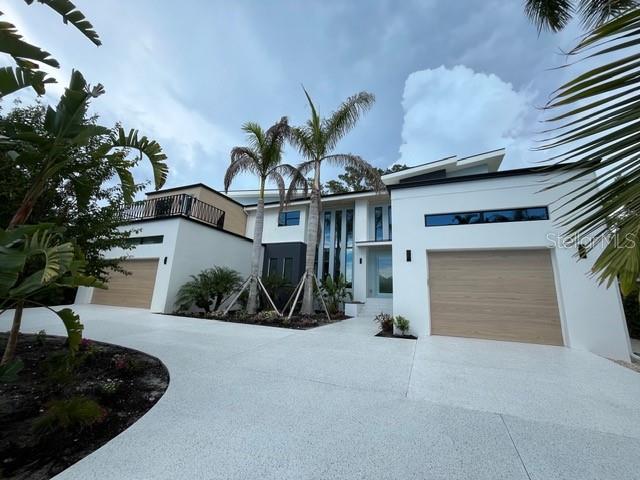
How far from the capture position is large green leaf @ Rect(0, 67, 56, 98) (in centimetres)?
262

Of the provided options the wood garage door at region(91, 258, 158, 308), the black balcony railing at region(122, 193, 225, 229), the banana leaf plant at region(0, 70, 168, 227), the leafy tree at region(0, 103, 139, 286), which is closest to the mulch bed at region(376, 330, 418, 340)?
the leafy tree at region(0, 103, 139, 286)

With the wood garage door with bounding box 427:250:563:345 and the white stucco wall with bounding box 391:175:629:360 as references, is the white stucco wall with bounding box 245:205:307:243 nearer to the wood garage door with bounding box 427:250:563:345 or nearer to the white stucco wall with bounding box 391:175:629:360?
the white stucco wall with bounding box 391:175:629:360

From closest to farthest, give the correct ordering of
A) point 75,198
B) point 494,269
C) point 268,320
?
point 75,198 → point 494,269 → point 268,320

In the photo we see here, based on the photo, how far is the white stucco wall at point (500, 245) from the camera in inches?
222

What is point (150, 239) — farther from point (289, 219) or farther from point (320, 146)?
point (320, 146)

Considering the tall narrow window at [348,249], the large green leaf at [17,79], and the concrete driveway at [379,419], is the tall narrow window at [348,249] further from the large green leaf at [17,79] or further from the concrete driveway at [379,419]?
the large green leaf at [17,79]

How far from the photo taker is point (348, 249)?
14.1 m

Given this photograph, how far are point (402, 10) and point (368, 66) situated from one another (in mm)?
1921

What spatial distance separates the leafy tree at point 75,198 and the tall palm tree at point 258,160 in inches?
178

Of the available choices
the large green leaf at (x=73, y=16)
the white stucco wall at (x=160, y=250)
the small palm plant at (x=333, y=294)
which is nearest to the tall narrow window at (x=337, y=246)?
the small palm plant at (x=333, y=294)

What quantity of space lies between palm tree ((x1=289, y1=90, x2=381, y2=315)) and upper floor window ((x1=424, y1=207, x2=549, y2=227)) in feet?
9.10

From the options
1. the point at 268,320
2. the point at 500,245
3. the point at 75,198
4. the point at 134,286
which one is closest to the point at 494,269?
the point at 500,245

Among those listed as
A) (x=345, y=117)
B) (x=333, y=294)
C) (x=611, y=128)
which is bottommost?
(x=333, y=294)

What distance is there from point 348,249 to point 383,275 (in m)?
2.39
